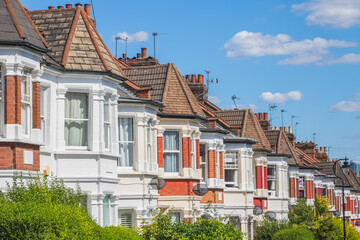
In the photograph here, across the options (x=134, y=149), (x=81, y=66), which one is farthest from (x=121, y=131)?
(x=81, y=66)

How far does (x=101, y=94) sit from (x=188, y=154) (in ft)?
29.5

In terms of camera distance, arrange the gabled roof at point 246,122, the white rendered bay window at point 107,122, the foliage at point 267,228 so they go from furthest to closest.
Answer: the gabled roof at point 246,122
the foliage at point 267,228
the white rendered bay window at point 107,122

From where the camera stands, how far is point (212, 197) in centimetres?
3703

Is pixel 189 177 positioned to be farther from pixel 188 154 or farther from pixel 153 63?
pixel 153 63

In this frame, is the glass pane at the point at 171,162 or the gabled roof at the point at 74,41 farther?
the glass pane at the point at 171,162

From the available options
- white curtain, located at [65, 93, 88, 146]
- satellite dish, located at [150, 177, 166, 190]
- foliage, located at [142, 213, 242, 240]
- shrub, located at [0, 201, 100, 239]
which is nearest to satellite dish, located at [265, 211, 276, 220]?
satellite dish, located at [150, 177, 166, 190]

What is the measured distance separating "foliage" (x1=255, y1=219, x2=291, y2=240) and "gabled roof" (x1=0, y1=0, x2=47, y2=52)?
2557cm

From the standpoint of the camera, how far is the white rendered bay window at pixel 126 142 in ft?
94.4

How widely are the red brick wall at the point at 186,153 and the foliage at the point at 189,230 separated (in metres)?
6.35

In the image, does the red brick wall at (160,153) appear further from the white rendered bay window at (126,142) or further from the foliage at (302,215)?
the foliage at (302,215)

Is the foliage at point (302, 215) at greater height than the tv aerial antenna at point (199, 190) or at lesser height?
lesser

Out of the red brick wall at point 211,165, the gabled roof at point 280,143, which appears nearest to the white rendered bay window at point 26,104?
the red brick wall at point 211,165

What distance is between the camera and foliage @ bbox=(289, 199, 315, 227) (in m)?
51.2

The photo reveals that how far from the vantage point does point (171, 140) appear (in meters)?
32.8
